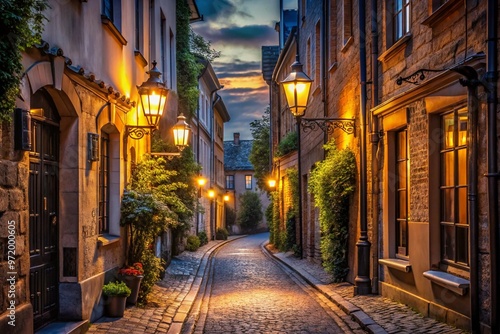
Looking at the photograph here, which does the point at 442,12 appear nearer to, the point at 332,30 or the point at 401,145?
the point at 401,145

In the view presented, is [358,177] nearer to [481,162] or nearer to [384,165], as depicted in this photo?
[384,165]

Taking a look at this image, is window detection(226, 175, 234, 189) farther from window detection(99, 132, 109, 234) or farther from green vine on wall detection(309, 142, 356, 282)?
window detection(99, 132, 109, 234)

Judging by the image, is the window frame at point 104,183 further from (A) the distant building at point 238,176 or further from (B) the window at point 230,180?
(B) the window at point 230,180

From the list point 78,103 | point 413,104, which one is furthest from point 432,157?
point 78,103

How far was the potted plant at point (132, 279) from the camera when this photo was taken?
1015 cm

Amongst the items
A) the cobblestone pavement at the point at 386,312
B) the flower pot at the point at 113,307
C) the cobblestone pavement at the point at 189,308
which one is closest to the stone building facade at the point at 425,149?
the cobblestone pavement at the point at 386,312

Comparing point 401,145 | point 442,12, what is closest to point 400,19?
point 401,145

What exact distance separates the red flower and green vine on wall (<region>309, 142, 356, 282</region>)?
457 centimetres

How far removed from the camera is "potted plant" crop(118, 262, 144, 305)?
33.3 ft

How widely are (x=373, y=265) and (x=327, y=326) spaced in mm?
2690

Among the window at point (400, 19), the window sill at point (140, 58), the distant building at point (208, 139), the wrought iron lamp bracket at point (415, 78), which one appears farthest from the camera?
the distant building at point (208, 139)

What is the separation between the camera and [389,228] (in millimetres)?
11102

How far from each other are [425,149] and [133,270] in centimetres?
477

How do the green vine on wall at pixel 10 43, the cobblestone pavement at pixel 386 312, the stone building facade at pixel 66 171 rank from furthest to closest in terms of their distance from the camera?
the cobblestone pavement at pixel 386 312 → the stone building facade at pixel 66 171 → the green vine on wall at pixel 10 43
